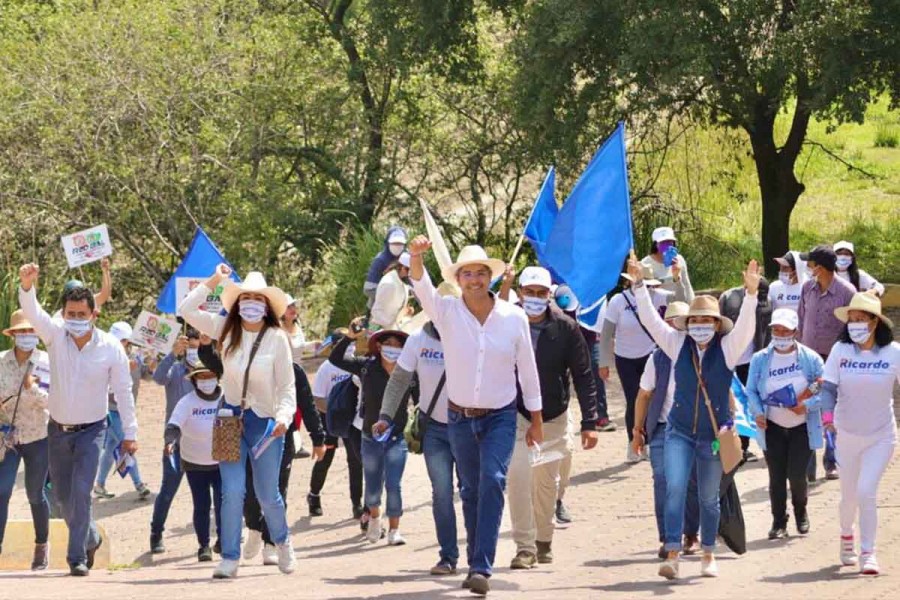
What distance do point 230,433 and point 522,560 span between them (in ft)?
6.48

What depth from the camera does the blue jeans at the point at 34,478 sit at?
13016mm

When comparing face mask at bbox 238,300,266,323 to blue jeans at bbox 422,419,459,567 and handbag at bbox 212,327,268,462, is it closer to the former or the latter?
handbag at bbox 212,327,268,462

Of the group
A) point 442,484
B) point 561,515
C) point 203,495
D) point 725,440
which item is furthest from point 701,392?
point 203,495

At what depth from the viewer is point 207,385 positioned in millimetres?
13445

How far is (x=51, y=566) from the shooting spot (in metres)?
14.3

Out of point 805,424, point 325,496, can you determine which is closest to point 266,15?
point 325,496

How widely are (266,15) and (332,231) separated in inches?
126

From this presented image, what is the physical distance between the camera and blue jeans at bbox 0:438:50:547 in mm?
13016

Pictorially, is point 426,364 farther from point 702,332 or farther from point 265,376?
point 702,332

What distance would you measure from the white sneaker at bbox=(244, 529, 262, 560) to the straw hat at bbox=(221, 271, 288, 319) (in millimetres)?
2140

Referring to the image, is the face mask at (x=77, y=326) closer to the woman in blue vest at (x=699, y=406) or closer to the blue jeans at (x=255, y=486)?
the blue jeans at (x=255, y=486)

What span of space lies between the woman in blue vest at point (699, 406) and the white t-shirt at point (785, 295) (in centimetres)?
447

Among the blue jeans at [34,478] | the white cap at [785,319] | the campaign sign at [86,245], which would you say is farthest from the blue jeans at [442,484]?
the campaign sign at [86,245]

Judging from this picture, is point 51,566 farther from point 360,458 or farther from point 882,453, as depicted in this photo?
point 882,453
